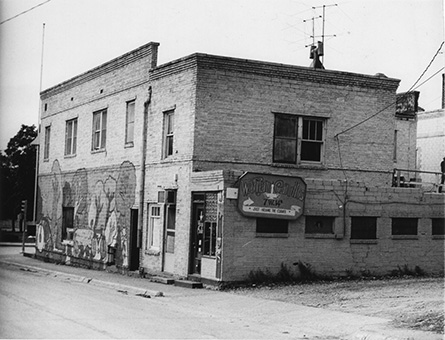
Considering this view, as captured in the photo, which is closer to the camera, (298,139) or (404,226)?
(404,226)

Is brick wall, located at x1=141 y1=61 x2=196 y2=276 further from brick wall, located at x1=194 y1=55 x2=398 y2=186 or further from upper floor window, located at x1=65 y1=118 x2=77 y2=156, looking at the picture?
upper floor window, located at x1=65 y1=118 x2=77 y2=156

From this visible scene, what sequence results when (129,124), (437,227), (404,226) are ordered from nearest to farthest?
(404,226)
(437,227)
(129,124)

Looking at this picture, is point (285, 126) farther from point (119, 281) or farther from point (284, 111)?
point (119, 281)

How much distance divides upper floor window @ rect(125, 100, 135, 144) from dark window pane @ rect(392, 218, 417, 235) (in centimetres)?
1016

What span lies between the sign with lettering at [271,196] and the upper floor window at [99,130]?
1056cm

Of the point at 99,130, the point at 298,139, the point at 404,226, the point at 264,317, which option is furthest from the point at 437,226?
the point at 99,130

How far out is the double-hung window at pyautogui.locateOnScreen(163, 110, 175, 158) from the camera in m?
24.1

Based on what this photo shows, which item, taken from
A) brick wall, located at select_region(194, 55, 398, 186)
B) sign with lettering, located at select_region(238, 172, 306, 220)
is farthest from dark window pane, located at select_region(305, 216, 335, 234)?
brick wall, located at select_region(194, 55, 398, 186)

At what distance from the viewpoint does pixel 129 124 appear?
2722 cm

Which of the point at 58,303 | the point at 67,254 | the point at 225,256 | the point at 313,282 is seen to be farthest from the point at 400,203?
the point at 67,254

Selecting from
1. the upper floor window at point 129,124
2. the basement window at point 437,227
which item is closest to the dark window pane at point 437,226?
the basement window at point 437,227

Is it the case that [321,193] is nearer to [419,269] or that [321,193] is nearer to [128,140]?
[419,269]

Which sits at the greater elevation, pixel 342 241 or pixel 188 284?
pixel 342 241

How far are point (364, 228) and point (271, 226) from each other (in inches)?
126
